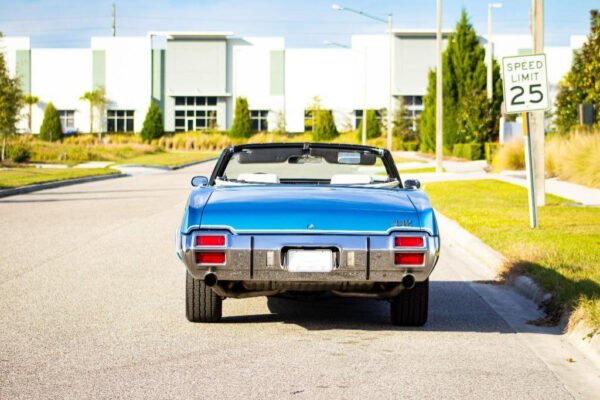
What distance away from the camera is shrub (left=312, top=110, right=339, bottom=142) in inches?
3487

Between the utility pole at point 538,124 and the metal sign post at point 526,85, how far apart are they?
349cm

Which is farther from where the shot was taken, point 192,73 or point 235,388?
point 192,73

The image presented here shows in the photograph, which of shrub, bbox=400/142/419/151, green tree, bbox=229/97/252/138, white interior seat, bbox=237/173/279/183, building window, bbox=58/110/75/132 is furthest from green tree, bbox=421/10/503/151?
building window, bbox=58/110/75/132

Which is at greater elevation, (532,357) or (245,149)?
(245,149)

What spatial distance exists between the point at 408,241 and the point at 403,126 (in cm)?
8000

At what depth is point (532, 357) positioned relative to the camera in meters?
6.89

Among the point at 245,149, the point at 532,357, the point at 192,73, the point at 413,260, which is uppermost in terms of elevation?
the point at 192,73

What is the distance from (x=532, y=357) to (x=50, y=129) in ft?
284

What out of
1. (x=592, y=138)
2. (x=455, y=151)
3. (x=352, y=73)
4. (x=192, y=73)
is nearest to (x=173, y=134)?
(x=192, y=73)

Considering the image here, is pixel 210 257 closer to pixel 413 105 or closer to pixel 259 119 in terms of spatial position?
pixel 413 105

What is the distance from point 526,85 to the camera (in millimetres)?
15188

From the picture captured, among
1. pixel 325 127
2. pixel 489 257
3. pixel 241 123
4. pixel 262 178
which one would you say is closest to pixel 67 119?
pixel 241 123

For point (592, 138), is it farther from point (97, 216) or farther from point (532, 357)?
point (532, 357)

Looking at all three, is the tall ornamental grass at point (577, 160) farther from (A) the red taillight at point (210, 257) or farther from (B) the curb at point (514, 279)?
(A) the red taillight at point (210, 257)
